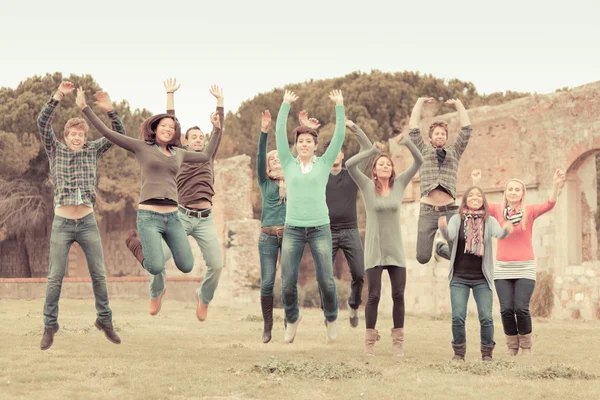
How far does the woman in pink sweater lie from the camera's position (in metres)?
10.5

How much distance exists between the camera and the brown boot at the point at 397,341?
10.2 m

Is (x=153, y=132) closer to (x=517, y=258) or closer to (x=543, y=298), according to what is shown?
(x=517, y=258)

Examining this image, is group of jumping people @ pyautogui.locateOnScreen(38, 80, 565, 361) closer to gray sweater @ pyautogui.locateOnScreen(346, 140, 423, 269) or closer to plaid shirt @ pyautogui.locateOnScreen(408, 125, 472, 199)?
gray sweater @ pyautogui.locateOnScreen(346, 140, 423, 269)

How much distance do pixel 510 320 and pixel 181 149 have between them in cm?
421

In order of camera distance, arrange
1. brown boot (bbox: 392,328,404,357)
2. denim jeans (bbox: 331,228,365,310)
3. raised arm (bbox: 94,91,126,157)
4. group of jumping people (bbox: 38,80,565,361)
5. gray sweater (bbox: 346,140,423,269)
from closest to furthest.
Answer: group of jumping people (bbox: 38,80,565,361) → raised arm (bbox: 94,91,126,157) → gray sweater (bbox: 346,140,423,269) → brown boot (bbox: 392,328,404,357) → denim jeans (bbox: 331,228,365,310)

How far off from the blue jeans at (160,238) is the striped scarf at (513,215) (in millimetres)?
3611

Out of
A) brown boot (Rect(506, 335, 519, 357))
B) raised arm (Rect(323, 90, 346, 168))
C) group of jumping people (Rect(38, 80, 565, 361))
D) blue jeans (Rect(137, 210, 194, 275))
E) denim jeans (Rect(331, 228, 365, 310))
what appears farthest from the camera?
denim jeans (Rect(331, 228, 365, 310))

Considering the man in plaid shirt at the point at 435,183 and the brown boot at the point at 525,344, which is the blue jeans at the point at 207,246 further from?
the brown boot at the point at 525,344

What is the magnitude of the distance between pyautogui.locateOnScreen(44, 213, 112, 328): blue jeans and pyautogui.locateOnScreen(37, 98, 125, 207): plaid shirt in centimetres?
21

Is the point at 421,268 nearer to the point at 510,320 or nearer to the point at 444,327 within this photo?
the point at 444,327

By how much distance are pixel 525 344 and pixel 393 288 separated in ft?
6.28

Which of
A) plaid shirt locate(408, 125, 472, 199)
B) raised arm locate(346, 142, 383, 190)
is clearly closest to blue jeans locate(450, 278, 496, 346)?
raised arm locate(346, 142, 383, 190)

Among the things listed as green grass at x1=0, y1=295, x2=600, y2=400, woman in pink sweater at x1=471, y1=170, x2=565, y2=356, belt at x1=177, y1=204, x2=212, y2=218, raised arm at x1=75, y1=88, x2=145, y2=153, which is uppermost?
raised arm at x1=75, y1=88, x2=145, y2=153

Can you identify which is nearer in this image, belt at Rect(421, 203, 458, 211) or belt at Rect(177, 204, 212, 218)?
belt at Rect(177, 204, 212, 218)
